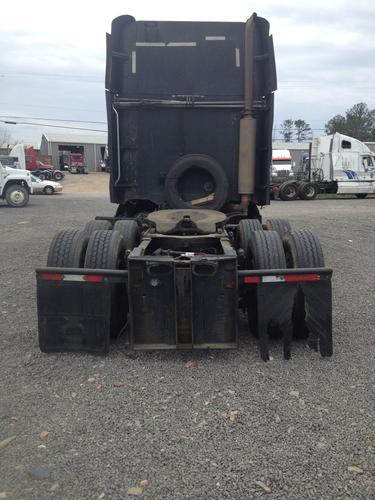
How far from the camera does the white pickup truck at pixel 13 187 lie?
21984 mm

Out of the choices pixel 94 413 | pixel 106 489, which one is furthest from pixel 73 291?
pixel 106 489

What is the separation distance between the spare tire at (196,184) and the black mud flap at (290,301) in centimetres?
249

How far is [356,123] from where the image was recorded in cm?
8112

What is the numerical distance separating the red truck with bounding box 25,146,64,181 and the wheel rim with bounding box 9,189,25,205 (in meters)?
19.3

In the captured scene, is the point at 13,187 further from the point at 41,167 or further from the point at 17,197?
the point at 41,167

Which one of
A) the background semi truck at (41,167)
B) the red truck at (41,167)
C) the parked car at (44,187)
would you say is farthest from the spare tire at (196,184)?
the red truck at (41,167)

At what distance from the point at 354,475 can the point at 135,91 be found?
17.7 ft

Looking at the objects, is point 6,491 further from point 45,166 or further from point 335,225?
point 45,166

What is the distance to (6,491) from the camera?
99.0 inches

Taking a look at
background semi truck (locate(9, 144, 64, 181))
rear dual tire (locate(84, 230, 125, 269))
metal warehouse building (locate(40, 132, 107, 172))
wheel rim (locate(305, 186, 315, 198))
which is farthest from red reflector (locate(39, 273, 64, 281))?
metal warehouse building (locate(40, 132, 107, 172))

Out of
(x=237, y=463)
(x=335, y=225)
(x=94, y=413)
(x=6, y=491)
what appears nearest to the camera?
(x=6, y=491)

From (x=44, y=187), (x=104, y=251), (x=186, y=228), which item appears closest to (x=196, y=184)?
(x=186, y=228)

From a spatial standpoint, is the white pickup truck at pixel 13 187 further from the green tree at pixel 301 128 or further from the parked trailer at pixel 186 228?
the green tree at pixel 301 128

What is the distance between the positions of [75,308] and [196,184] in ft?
9.90
